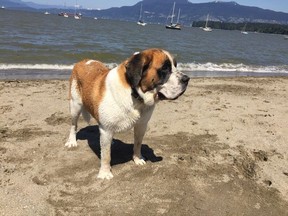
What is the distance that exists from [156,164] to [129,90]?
70.5 inches

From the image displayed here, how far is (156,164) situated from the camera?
593cm

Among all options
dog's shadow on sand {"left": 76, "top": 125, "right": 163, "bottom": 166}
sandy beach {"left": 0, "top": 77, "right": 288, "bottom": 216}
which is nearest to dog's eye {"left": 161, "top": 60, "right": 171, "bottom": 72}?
sandy beach {"left": 0, "top": 77, "right": 288, "bottom": 216}

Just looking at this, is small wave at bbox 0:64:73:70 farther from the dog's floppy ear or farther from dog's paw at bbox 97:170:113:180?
the dog's floppy ear

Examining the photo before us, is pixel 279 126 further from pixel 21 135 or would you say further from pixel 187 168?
pixel 21 135

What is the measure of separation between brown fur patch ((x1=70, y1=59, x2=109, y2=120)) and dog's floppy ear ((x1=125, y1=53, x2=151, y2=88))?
68 centimetres

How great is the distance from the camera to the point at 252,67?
2348 centimetres

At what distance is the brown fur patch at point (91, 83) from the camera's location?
16.5 ft

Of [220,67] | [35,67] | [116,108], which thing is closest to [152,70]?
[116,108]

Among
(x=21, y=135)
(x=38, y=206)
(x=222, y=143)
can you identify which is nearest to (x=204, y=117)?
(x=222, y=143)

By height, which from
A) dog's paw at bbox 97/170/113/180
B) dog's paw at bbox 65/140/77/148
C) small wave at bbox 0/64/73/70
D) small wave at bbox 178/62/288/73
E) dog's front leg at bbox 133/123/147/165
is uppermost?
dog's front leg at bbox 133/123/147/165

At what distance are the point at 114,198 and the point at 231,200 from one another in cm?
165

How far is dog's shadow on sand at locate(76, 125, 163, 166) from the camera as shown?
6137 millimetres

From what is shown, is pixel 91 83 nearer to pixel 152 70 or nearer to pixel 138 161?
pixel 152 70

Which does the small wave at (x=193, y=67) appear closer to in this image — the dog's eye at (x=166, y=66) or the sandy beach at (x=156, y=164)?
the sandy beach at (x=156, y=164)
